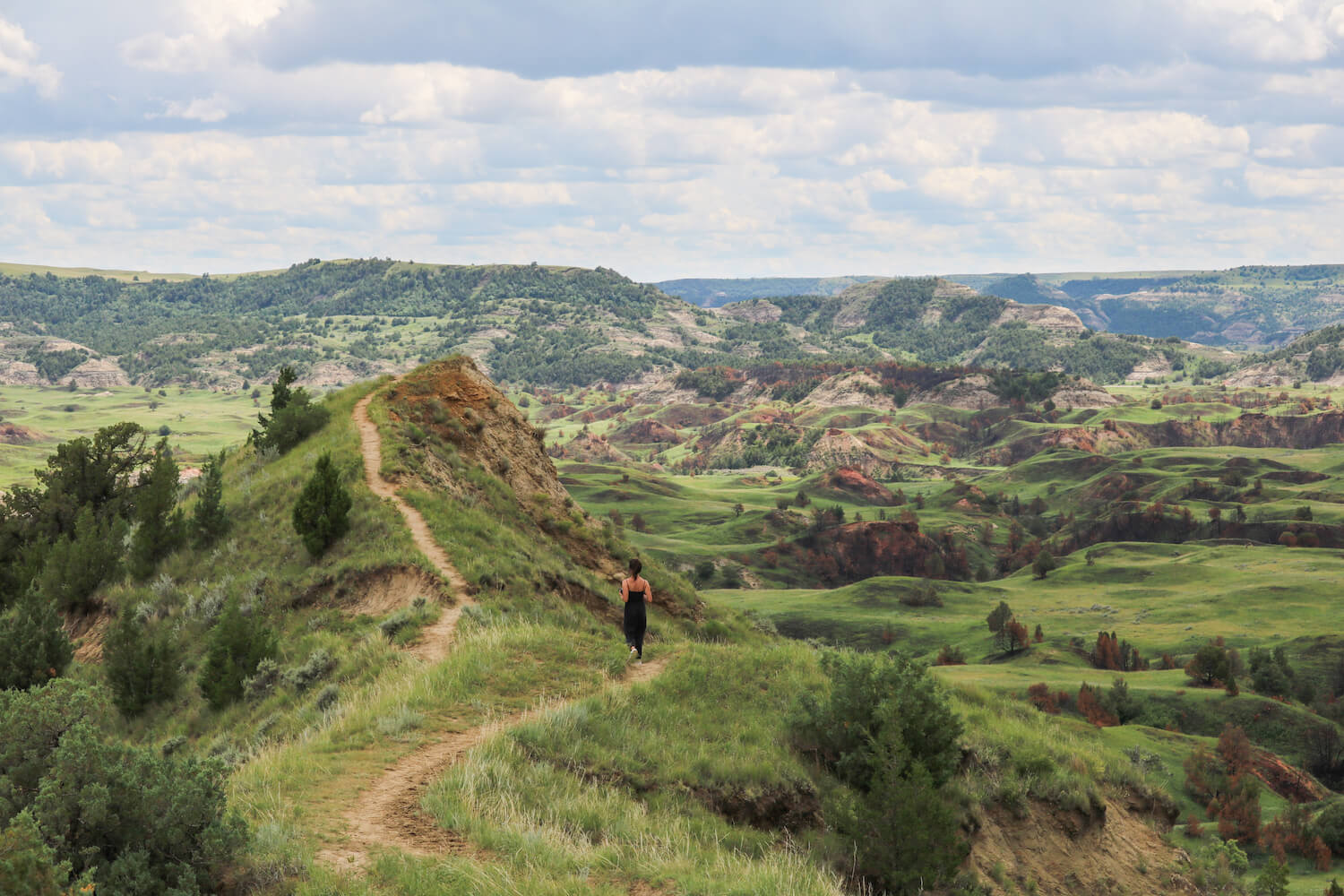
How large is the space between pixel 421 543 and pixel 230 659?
21.5 feet

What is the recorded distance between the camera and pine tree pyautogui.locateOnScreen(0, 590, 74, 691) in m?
24.8

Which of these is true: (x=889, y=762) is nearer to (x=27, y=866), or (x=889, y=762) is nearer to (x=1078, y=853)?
(x=1078, y=853)

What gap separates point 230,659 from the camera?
21281mm

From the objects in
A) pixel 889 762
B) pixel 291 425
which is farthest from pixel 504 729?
pixel 291 425

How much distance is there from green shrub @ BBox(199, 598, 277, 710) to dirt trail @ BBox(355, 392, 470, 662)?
163 inches

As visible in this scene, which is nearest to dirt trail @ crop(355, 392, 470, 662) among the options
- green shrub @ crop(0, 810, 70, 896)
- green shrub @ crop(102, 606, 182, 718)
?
green shrub @ crop(102, 606, 182, 718)

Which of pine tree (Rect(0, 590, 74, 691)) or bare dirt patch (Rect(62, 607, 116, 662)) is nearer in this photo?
pine tree (Rect(0, 590, 74, 691))

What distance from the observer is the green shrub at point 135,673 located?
2372 cm

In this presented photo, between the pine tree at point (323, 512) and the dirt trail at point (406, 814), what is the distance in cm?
1396

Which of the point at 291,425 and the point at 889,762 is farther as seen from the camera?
the point at 291,425

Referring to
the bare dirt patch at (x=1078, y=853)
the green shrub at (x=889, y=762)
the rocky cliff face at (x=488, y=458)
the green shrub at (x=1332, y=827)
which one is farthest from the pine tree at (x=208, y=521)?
the green shrub at (x=1332, y=827)

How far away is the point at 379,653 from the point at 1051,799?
51.4ft

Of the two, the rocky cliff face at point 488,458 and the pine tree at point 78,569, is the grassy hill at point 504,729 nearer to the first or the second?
the rocky cliff face at point 488,458

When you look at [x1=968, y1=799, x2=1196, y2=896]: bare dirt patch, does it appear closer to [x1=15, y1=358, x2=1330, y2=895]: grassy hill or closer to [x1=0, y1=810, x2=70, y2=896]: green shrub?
[x1=15, y1=358, x2=1330, y2=895]: grassy hill
